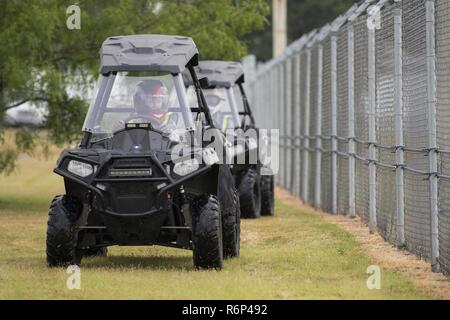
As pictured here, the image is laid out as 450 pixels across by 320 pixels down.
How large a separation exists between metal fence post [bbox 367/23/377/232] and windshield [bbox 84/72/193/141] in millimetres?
4370

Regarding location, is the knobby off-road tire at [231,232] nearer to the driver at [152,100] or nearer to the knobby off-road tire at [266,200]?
the driver at [152,100]

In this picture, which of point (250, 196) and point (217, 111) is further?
point (217, 111)

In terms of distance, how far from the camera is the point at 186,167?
1187 centimetres

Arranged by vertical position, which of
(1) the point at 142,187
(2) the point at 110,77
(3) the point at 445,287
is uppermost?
(2) the point at 110,77

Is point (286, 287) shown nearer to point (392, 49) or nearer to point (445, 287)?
point (445, 287)

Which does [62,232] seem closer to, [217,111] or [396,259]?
[396,259]

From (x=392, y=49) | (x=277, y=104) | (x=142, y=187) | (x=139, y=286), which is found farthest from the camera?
(x=277, y=104)

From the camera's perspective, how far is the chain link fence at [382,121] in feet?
41.1

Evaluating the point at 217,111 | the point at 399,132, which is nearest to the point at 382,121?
the point at 399,132

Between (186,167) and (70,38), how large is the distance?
10.5 m

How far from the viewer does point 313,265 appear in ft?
41.9

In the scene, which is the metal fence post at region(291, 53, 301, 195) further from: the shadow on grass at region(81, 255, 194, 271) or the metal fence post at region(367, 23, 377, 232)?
the shadow on grass at region(81, 255, 194, 271)

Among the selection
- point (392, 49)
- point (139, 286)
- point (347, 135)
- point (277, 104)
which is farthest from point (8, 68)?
point (277, 104)

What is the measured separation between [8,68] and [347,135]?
5.28m
